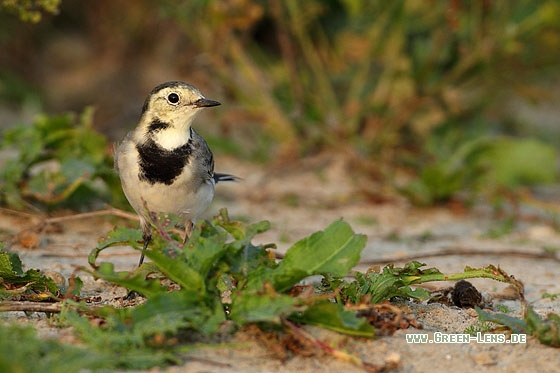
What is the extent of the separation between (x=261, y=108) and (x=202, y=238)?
15.6ft

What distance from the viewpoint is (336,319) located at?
3230 millimetres

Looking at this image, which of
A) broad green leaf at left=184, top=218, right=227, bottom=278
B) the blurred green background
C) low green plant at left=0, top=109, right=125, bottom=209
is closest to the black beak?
broad green leaf at left=184, top=218, right=227, bottom=278

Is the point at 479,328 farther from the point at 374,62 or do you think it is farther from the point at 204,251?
the point at 374,62

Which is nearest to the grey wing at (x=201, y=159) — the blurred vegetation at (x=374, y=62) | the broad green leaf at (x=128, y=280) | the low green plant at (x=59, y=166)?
the broad green leaf at (x=128, y=280)

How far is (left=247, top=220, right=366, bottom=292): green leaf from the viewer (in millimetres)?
3325

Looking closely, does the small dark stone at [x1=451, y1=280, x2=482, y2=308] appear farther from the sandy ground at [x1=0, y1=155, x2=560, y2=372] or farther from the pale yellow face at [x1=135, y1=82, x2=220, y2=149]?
the pale yellow face at [x1=135, y1=82, x2=220, y2=149]

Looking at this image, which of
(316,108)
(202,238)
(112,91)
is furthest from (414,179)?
(202,238)

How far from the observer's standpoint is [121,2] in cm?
989

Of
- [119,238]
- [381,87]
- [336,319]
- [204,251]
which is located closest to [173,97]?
[119,238]

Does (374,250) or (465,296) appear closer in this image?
(465,296)

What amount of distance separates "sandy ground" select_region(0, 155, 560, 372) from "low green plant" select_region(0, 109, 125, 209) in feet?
0.65

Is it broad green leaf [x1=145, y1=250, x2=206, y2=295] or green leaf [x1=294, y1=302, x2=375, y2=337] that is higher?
broad green leaf [x1=145, y1=250, x2=206, y2=295]

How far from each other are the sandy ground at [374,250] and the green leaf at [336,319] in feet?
0.14

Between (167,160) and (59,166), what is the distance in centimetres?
175
